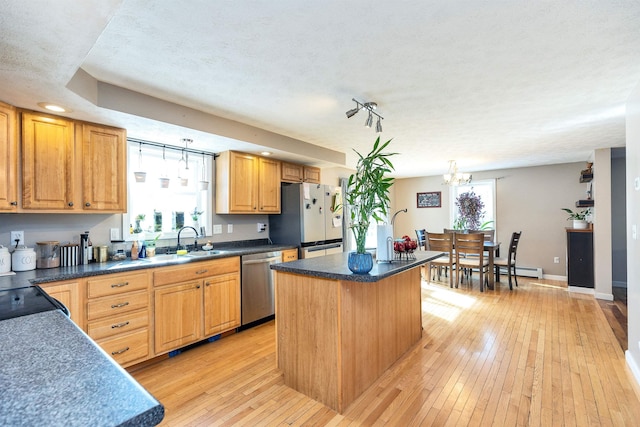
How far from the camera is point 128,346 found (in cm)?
252

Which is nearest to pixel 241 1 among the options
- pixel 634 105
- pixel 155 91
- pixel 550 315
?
pixel 155 91

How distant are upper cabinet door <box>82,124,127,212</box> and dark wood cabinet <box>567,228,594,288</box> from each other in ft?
20.1

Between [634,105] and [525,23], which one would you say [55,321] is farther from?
[634,105]

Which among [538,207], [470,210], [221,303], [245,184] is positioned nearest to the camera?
[221,303]

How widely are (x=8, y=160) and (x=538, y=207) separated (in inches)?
294

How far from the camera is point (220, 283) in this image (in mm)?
3197

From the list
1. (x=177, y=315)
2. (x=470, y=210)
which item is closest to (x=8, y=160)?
(x=177, y=315)

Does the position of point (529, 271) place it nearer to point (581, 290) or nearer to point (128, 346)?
point (581, 290)

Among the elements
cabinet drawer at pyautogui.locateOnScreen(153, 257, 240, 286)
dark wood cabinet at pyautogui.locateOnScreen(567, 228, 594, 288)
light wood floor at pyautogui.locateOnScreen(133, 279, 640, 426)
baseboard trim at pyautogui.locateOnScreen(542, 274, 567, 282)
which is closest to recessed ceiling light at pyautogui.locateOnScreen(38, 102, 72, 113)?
cabinet drawer at pyautogui.locateOnScreen(153, 257, 240, 286)

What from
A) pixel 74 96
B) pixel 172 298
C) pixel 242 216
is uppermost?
pixel 74 96

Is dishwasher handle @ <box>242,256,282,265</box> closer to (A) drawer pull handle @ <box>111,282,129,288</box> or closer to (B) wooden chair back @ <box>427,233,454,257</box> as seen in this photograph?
(A) drawer pull handle @ <box>111,282,129,288</box>

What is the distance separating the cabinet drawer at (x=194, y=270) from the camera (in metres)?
2.75

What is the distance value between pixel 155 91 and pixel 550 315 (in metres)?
4.91

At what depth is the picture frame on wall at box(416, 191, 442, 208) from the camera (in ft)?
23.7
